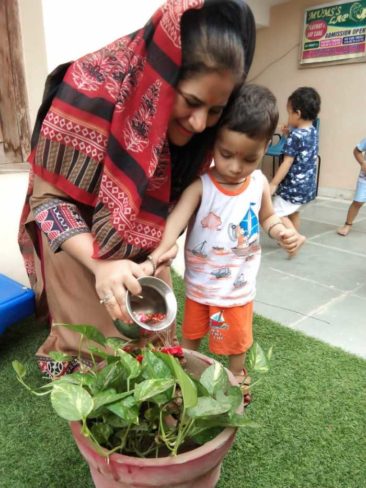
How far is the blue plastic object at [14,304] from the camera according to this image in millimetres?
1340

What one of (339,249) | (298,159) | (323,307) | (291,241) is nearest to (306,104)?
(298,159)

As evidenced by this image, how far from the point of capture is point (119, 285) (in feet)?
2.33

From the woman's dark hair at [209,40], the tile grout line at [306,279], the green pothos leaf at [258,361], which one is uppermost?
the woman's dark hair at [209,40]

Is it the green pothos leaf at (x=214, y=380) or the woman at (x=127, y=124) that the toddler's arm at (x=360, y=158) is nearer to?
the woman at (x=127, y=124)

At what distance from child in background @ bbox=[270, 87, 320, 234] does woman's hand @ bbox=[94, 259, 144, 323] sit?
2.05 meters

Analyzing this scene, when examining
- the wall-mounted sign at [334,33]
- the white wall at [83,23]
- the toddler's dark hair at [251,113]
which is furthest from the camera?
the wall-mounted sign at [334,33]

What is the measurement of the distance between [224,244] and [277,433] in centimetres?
52

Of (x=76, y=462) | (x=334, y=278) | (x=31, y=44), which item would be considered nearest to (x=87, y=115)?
(x=76, y=462)

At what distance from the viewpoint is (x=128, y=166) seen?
0.80m

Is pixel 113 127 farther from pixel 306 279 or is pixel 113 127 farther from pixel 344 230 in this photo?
pixel 344 230

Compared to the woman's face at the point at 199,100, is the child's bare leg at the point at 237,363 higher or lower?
lower

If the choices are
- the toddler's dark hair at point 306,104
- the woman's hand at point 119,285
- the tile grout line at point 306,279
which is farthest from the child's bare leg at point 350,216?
the woman's hand at point 119,285

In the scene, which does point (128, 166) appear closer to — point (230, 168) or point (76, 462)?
point (230, 168)

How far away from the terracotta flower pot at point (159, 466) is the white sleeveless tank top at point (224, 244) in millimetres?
535
